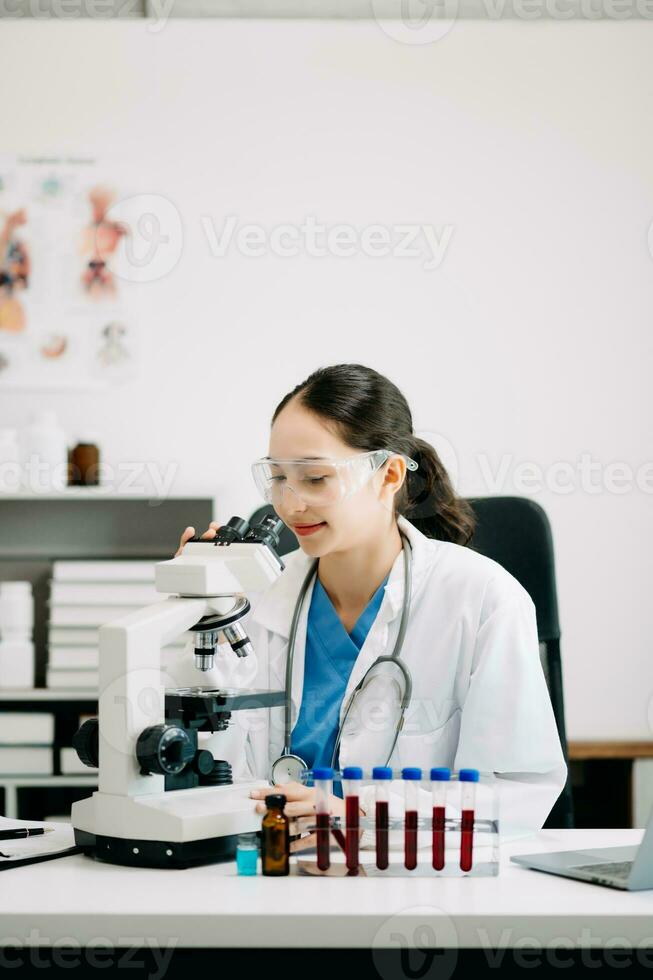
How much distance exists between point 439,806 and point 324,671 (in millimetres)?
638

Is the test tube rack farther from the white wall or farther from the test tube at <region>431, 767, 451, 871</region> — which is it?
the white wall

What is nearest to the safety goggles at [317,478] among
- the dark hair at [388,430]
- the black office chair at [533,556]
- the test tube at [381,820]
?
the dark hair at [388,430]

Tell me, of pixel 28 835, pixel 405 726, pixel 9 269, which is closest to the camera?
pixel 28 835

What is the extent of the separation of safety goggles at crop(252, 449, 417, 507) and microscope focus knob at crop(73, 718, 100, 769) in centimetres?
47

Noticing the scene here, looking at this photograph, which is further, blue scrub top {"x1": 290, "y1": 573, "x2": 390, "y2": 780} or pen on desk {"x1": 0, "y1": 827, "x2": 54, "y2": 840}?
blue scrub top {"x1": 290, "y1": 573, "x2": 390, "y2": 780}

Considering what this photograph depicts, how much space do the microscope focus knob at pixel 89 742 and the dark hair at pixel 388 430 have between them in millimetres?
665

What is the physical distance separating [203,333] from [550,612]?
171 cm

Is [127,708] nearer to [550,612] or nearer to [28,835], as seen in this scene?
[28,835]

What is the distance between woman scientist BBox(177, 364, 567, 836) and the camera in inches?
60.9

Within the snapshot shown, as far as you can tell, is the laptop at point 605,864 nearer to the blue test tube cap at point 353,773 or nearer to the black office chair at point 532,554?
the blue test tube cap at point 353,773

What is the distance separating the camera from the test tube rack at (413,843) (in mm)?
1142

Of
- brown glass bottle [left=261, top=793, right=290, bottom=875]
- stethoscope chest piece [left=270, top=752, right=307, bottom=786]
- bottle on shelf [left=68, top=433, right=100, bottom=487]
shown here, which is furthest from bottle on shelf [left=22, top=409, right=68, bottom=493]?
brown glass bottle [left=261, top=793, right=290, bottom=875]

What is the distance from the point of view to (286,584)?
6.15 ft

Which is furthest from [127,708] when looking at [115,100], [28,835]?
[115,100]
